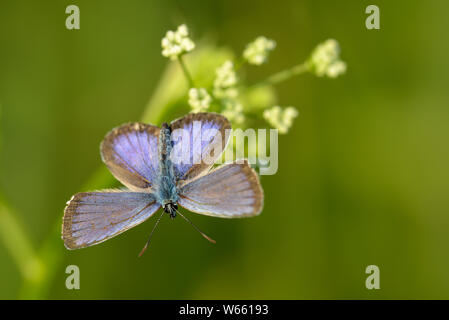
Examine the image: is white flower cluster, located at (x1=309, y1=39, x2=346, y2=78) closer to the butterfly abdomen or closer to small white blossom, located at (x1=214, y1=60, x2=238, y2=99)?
small white blossom, located at (x1=214, y1=60, x2=238, y2=99)

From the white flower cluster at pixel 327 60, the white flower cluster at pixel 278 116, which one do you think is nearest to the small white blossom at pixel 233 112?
the white flower cluster at pixel 278 116

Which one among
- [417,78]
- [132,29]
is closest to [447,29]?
[417,78]

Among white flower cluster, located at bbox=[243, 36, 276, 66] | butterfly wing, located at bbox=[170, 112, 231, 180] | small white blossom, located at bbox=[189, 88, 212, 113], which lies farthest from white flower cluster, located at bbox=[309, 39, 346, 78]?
butterfly wing, located at bbox=[170, 112, 231, 180]

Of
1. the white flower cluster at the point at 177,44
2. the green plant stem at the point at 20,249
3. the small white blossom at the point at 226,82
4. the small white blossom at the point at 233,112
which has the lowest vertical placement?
the green plant stem at the point at 20,249

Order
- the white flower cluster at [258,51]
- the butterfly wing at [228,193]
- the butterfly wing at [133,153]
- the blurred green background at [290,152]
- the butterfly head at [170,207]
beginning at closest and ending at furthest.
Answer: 1. the butterfly wing at [228,193]
2. the butterfly head at [170,207]
3. the butterfly wing at [133,153]
4. the white flower cluster at [258,51]
5. the blurred green background at [290,152]

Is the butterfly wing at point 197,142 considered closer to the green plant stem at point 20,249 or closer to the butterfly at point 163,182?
the butterfly at point 163,182
